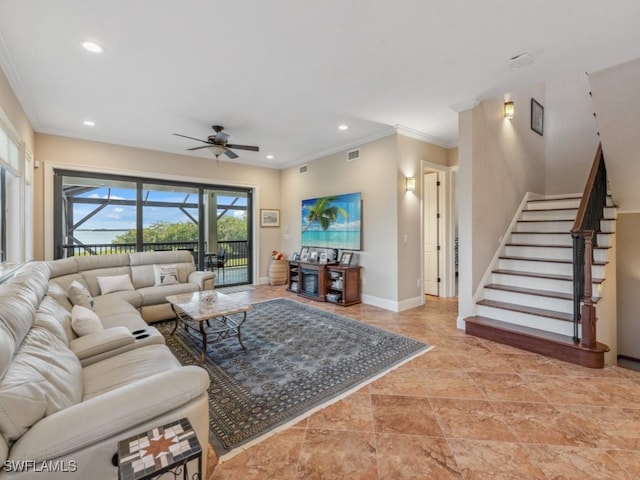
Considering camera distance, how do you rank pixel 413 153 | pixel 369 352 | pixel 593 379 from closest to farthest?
pixel 593 379
pixel 369 352
pixel 413 153

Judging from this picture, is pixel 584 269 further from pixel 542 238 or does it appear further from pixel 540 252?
pixel 542 238

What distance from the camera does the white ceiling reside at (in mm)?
2141

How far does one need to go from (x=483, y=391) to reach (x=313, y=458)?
1.50m

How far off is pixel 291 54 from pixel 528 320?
12.3 ft

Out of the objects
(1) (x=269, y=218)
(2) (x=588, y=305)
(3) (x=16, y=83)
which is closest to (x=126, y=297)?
(3) (x=16, y=83)

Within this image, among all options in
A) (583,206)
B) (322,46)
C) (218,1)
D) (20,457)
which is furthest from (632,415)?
(218,1)

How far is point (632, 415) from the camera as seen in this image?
2045 millimetres

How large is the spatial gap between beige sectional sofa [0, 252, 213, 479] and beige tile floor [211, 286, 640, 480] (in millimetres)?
671

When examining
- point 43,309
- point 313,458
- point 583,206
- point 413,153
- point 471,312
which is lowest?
point 313,458

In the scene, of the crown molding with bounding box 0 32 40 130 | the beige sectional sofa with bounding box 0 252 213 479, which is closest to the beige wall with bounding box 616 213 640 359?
the beige sectional sofa with bounding box 0 252 213 479

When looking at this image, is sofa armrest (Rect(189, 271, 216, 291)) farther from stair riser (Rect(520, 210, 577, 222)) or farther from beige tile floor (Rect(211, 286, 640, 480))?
stair riser (Rect(520, 210, 577, 222))

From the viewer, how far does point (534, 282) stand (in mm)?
3770

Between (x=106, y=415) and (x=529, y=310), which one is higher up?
(x=106, y=415)

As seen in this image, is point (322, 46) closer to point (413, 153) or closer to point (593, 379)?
point (413, 153)
